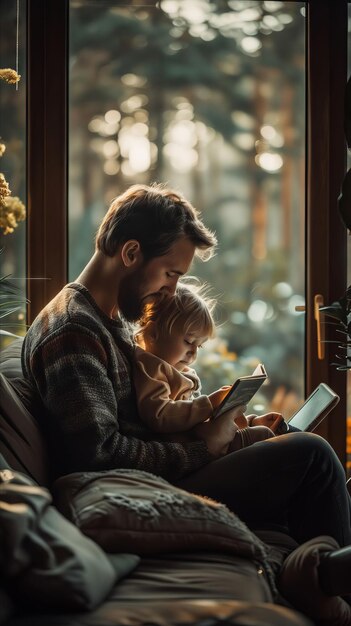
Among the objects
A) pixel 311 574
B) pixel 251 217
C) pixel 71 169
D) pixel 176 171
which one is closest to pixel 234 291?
pixel 251 217

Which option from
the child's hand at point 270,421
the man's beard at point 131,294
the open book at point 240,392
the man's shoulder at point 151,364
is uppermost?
the man's beard at point 131,294

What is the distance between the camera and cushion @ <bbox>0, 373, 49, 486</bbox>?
75.9 inches

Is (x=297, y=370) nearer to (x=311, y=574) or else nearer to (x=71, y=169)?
(x=71, y=169)

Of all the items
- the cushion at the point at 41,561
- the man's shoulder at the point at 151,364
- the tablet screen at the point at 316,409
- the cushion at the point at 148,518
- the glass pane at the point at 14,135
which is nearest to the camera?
the cushion at the point at 41,561

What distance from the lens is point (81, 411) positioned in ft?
6.77

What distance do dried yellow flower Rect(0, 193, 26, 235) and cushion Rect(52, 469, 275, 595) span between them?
3.84 ft

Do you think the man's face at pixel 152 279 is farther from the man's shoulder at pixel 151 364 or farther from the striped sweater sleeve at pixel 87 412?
the striped sweater sleeve at pixel 87 412

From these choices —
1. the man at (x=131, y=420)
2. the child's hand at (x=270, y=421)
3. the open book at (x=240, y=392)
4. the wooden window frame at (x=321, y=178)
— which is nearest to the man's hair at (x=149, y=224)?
the man at (x=131, y=420)

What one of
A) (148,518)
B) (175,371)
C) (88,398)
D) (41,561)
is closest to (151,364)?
(175,371)

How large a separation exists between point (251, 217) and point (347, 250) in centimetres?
41

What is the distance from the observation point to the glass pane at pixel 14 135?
3.23 meters

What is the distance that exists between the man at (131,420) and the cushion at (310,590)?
0.27 meters

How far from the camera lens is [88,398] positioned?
2.08 m

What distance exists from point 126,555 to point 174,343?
96 centimetres
